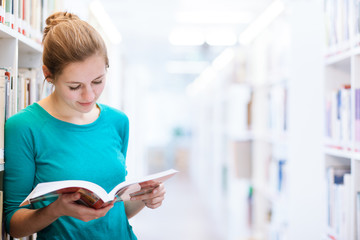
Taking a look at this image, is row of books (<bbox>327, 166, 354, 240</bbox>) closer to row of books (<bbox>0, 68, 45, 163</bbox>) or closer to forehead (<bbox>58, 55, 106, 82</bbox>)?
forehead (<bbox>58, 55, 106, 82</bbox>)

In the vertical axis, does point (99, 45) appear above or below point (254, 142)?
above

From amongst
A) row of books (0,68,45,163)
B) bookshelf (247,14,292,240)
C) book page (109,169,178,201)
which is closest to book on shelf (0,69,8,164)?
row of books (0,68,45,163)

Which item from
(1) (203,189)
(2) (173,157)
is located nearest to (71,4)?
(1) (203,189)

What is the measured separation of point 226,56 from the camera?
5051mm

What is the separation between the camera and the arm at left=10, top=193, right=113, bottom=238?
1.05 meters

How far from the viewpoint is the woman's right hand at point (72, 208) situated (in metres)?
1.04

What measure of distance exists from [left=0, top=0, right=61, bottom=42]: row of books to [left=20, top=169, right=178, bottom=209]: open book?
616 mm

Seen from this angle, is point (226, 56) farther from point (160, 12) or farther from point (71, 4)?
point (71, 4)

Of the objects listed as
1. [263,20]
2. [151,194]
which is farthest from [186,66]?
[151,194]

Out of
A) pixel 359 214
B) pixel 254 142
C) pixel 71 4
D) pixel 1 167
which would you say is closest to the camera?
pixel 1 167

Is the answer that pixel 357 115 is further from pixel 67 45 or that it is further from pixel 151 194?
pixel 67 45

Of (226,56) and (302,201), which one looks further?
(226,56)

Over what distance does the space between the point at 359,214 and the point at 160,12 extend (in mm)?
2803

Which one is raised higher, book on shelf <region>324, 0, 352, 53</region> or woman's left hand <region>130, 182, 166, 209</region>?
book on shelf <region>324, 0, 352, 53</region>
